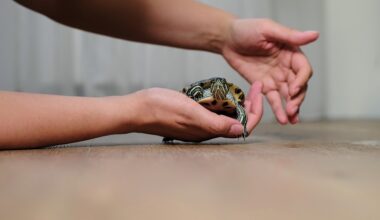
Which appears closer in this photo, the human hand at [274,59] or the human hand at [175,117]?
the human hand at [175,117]

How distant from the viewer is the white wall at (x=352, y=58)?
2.89 meters

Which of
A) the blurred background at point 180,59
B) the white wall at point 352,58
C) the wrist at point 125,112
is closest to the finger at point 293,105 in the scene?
the wrist at point 125,112

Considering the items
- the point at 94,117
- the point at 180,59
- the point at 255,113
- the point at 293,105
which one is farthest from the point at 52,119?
the point at 180,59

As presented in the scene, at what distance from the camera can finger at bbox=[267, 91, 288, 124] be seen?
3.63ft

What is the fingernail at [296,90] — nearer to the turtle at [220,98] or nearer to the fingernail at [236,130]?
the turtle at [220,98]

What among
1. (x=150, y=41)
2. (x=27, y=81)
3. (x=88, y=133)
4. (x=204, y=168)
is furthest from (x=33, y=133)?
(x=27, y=81)

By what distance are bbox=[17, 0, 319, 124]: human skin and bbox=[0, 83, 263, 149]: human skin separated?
0.32m

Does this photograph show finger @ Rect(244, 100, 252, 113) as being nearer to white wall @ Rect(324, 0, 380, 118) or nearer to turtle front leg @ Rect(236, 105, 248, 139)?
turtle front leg @ Rect(236, 105, 248, 139)

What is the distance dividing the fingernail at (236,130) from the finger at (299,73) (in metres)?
0.24

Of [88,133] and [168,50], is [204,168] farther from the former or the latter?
[168,50]

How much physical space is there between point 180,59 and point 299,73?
1560 millimetres

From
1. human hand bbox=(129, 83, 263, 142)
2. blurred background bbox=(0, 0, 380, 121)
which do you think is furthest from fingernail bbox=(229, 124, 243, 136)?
blurred background bbox=(0, 0, 380, 121)

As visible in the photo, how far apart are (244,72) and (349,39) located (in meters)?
1.89

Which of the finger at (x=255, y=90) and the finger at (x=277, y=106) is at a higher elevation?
the finger at (x=255, y=90)
